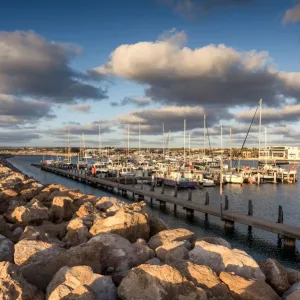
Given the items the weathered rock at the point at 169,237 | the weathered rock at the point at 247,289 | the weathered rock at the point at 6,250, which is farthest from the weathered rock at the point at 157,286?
the weathered rock at the point at 6,250

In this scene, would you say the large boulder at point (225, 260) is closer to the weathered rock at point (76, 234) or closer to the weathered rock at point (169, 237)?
the weathered rock at point (169, 237)

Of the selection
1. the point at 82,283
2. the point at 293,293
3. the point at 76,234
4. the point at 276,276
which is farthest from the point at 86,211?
the point at 293,293

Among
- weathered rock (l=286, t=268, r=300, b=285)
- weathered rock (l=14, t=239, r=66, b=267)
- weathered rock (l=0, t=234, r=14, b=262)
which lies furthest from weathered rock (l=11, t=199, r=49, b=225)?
weathered rock (l=286, t=268, r=300, b=285)

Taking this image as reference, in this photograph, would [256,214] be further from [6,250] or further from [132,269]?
[132,269]

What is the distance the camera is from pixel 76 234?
941 cm

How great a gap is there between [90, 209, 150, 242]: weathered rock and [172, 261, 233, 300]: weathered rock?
3166mm

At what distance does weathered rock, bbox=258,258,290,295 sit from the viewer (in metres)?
6.29

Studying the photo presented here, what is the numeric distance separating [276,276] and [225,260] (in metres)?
1.03

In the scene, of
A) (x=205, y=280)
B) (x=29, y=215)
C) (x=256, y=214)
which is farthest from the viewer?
(x=256, y=214)

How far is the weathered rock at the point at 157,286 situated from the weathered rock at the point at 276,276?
1999 millimetres

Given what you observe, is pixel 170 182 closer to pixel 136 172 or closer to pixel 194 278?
pixel 136 172

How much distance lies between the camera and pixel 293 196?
4284cm

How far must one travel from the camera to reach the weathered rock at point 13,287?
5043 mm

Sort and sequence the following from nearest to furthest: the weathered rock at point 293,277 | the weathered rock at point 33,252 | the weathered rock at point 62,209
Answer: the weathered rock at point 293,277 < the weathered rock at point 33,252 < the weathered rock at point 62,209
